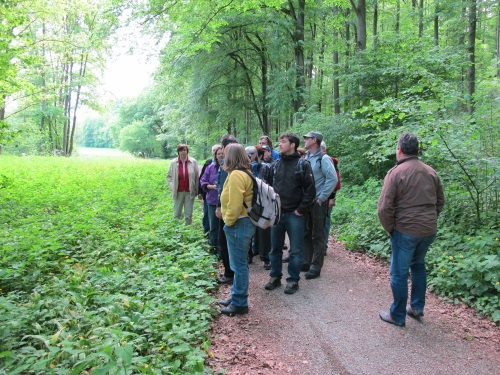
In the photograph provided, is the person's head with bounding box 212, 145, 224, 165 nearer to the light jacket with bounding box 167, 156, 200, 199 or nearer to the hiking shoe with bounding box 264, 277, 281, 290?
the light jacket with bounding box 167, 156, 200, 199

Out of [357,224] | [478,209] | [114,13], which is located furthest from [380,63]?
[114,13]

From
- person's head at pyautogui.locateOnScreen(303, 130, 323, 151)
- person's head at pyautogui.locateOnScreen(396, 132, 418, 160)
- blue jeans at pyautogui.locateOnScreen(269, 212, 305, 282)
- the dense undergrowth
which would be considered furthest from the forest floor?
person's head at pyautogui.locateOnScreen(303, 130, 323, 151)

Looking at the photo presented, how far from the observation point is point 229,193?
3.97 metres

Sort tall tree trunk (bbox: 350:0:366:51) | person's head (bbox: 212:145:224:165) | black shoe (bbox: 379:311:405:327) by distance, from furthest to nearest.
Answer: tall tree trunk (bbox: 350:0:366:51) < person's head (bbox: 212:145:224:165) < black shoe (bbox: 379:311:405:327)

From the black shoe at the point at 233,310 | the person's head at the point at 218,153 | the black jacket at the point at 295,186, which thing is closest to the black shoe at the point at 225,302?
the black shoe at the point at 233,310

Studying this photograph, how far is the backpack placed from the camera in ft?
13.3

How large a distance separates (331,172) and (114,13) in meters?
10.5

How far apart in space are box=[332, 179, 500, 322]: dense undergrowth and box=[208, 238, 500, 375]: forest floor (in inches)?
9.4

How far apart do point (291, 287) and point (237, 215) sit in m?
1.54

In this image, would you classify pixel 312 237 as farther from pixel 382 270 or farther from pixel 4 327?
pixel 4 327

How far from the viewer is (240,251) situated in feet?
13.6

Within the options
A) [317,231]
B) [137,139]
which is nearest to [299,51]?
[317,231]

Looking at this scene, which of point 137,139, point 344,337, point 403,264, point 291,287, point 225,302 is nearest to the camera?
point 344,337

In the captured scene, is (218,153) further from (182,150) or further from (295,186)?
(295,186)
